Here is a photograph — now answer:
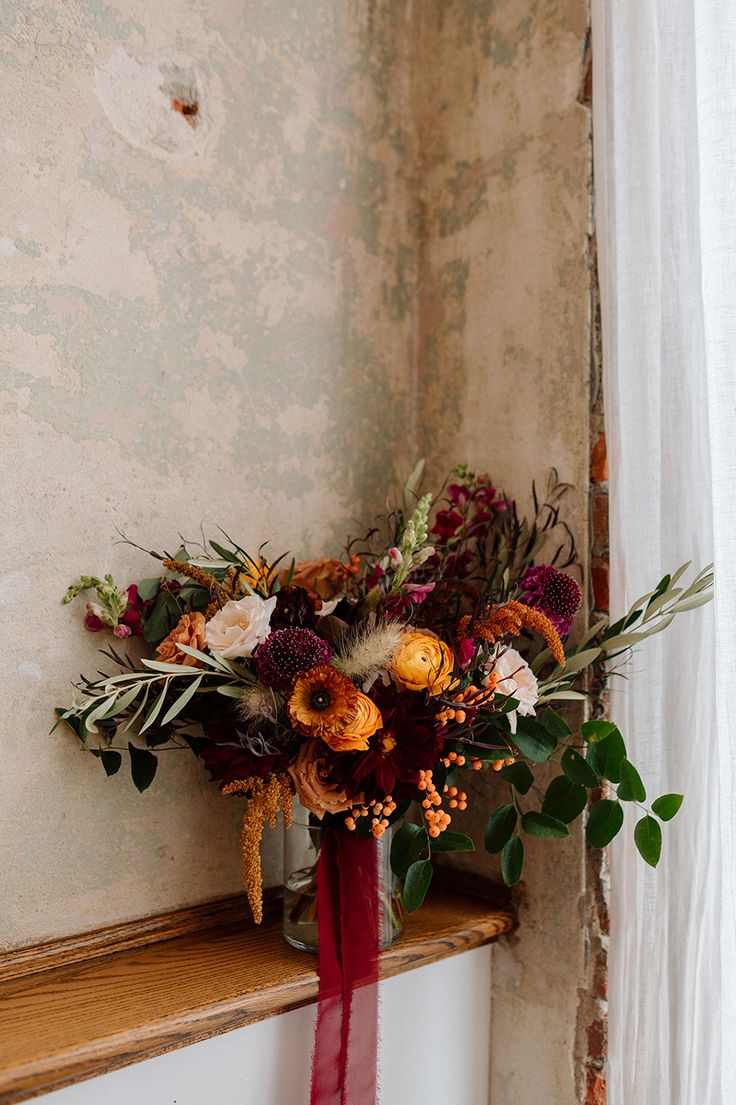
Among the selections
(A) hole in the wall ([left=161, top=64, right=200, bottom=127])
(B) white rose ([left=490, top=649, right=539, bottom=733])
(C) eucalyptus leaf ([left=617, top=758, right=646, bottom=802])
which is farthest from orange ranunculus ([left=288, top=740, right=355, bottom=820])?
(A) hole in the wall ([left=161, top=64, right=200, bottom=127])

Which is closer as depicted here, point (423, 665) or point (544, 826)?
point (423, 665)

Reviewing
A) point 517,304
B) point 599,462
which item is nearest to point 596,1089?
point 599,462

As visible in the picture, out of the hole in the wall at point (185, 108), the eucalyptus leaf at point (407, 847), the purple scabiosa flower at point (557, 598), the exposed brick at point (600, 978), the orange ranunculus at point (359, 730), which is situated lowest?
the exposed brick at point (600, 978)

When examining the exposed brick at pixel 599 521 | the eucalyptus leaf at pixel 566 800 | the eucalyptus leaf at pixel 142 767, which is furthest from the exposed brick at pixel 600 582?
the eucalyptus leaf at pixel 142 767

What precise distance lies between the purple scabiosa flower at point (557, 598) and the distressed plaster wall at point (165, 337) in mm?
389

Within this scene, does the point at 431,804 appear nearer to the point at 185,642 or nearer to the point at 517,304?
the point at 185,642

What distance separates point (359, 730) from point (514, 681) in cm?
23

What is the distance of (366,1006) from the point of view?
3.32 feet

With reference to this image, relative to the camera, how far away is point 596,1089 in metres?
1.17

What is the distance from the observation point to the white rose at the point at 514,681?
3.35 ft

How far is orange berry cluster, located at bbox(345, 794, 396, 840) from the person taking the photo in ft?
3.11

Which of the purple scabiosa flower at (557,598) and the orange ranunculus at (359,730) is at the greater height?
the purple scabiosa flower at (557,598)

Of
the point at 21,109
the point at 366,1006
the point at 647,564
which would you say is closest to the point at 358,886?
the point at 366,1006

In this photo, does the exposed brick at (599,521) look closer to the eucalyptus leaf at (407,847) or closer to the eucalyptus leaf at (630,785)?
the eucalyptus leaf at (630,785)
